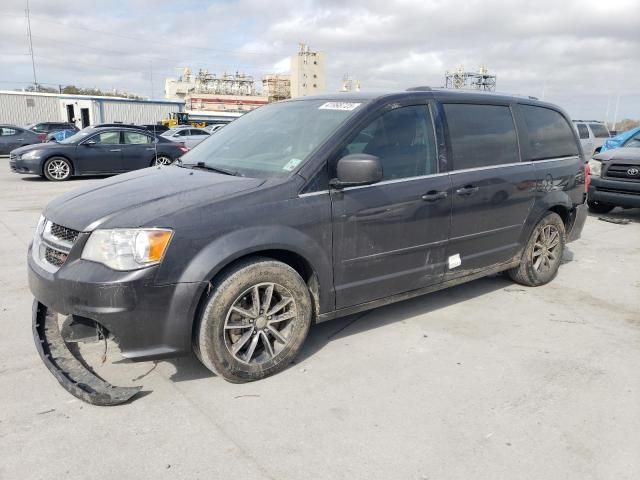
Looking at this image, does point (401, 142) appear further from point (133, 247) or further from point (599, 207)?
point (599, 207)

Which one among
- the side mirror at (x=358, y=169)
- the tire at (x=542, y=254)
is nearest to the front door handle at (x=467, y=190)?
the side mirror at (x=358, y=169)

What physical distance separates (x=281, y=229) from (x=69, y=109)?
4219 cm

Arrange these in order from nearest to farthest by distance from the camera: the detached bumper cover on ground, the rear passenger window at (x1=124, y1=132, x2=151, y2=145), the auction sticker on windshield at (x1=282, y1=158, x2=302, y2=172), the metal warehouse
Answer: the detached bumper cover on ground, the auction sticker on windshield at (x1=282, y1=158, x2=302, y2=172), the rear passenger window at (x1=124, y1=132, x2=151, y2=145), the metal warehouse

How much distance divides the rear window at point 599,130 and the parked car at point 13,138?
21.6 m

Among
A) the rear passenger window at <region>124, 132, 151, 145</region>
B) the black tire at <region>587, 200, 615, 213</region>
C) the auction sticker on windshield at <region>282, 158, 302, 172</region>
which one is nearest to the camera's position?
the auction sticker on windshield at <region>282, 158, 302, 172</region>

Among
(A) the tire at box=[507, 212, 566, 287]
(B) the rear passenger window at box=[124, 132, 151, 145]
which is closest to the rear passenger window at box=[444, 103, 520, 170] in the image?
(A) the tire at box=[507, 212, 566, 287]

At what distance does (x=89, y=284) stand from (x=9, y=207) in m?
7.91

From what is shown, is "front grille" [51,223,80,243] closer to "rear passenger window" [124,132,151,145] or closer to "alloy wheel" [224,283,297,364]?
"alloy wheel" [224,283,297,364]

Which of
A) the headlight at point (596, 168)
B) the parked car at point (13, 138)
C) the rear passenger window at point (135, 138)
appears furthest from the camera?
the parked car at point (13, 138)

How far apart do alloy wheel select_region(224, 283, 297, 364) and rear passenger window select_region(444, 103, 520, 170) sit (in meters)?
1.81

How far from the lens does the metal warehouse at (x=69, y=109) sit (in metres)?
37.0

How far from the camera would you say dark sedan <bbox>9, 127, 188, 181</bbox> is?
44.2ft

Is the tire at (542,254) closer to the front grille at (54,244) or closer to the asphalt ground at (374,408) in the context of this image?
the asphalt ground at (374,408)

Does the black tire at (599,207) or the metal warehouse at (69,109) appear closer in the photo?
the black tire at (599,207)
